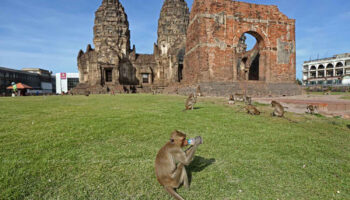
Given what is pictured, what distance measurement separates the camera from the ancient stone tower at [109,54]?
32469 millimetres

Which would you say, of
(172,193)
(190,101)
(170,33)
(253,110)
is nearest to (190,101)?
(190,101)

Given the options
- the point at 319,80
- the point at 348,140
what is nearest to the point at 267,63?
the point at 348,140

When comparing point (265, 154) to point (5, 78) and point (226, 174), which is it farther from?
point (5, 78)

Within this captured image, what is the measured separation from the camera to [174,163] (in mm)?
2045

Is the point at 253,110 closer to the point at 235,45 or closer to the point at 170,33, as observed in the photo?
the point at 235,45

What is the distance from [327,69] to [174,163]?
3169 inches

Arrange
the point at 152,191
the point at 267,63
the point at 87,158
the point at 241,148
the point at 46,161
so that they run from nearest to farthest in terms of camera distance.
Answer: the point at 152,191 < the point at 46,161 < the point at 87,158 < the point at 241,148 < the point at 267,63

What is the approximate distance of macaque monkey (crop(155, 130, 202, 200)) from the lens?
6.59 ft

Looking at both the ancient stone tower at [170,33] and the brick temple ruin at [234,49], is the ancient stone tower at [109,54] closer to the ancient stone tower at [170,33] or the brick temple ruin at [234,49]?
the ancient stone tower at [170,33]

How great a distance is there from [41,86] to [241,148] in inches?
3045

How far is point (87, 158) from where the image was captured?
2.76 m

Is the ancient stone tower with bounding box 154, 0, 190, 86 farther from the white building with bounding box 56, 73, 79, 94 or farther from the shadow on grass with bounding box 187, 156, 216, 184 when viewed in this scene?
the shadow on grass with bounding box 187, 156, 216, 184

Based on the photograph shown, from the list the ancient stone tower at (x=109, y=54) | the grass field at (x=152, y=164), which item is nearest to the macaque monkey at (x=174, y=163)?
the grass field at (x=152, y=164)

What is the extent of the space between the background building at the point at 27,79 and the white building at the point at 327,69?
274 feet
